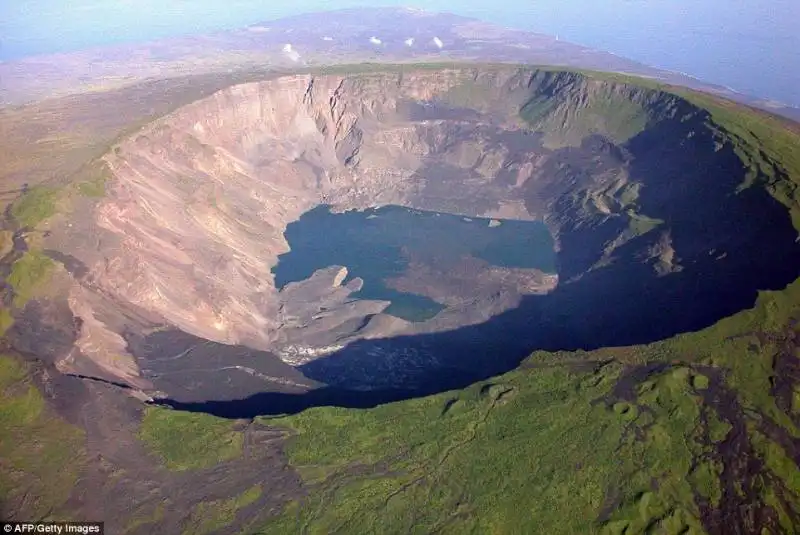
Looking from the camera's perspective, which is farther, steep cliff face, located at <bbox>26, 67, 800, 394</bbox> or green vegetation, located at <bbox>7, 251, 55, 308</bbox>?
steep cliff face, located at <bbox>26, 67, 800, 394</bbox>

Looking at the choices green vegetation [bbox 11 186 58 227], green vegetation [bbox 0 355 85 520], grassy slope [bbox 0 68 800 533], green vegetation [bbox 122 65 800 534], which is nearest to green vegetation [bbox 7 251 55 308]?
green vegetation [bbox 11 186 58 227]

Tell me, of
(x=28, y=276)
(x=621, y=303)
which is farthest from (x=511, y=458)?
(x=28, y=276)

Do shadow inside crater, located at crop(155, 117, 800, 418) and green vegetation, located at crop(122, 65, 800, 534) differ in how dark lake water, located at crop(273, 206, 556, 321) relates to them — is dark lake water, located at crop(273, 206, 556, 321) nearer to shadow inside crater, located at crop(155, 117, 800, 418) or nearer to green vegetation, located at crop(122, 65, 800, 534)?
shadow inside crater, located at crop(155, 117, 800, 418)

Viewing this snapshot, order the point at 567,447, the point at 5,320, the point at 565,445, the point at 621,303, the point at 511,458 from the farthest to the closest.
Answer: the point at 621,303 < the point at 5,320 < the point at 565,445 < the point at 567,447 < the point at 511,458

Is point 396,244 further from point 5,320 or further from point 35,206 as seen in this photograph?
point 5,320

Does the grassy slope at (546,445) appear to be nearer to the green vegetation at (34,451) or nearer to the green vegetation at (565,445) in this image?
the green vegetation at (565,445)

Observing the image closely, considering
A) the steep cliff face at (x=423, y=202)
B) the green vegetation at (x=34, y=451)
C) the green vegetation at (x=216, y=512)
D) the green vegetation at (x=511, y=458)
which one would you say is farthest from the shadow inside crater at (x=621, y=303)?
the green vegetation at (x=216, y=512)
